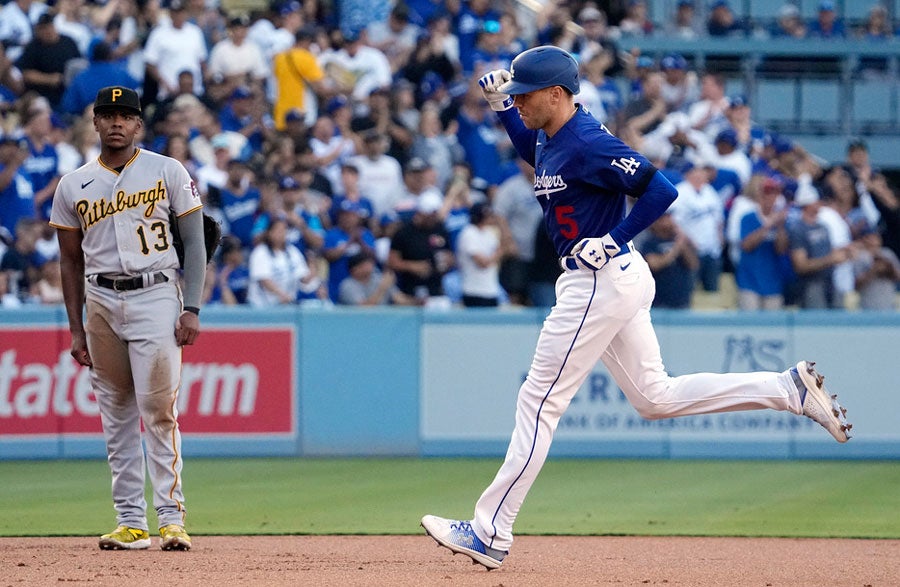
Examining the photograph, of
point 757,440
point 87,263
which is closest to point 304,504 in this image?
point 87,263

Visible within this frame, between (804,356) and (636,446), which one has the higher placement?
(804,356)

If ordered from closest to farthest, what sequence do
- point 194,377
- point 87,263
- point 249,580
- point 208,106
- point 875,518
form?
1. point 249,580
2. point 87,263
3. point 875,518
4. point 194,377
5. point 208,106

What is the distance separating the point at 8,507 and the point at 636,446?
5934mm

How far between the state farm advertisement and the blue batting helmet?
270 inches

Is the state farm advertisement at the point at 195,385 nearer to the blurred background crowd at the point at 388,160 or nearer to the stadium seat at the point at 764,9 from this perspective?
the blurred background crowd at the point at 388,160

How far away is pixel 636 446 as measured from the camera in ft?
43.4

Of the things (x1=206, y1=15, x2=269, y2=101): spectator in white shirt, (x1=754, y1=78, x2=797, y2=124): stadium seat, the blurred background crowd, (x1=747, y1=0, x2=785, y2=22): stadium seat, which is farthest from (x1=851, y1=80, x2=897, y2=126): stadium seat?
(x1=206, y1=15, x2=269, y2=101): spectator in white shirt

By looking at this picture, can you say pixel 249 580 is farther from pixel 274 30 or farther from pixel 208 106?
pixel 274 30

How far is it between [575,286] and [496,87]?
1.08 meters

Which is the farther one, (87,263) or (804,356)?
(804,356)

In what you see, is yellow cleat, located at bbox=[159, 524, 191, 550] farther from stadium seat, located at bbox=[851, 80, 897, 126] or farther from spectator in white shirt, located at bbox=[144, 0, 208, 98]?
stadium seat, located at bbox=[851, 80, 897, 126]

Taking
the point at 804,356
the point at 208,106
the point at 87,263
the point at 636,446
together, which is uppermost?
the point at 208,106

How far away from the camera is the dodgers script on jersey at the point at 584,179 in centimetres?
646

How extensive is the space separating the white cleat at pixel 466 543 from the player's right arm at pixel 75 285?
212 cm
